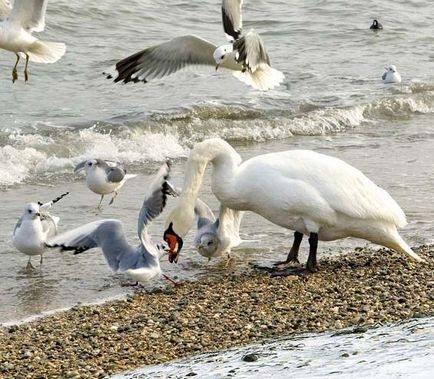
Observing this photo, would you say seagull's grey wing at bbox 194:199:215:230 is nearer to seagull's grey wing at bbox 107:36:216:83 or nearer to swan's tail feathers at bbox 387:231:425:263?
swan's tail feathers at bbox 387:231:425:263

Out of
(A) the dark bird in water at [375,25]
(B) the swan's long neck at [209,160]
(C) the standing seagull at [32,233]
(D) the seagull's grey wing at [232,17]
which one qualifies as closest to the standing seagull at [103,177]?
(C) the standing seagull at [32,233]

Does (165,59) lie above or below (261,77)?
above

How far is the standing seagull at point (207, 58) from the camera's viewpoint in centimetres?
1147

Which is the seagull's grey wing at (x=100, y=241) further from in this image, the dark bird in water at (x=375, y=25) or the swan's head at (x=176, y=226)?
the dark bird in water at (x=375, y=25)

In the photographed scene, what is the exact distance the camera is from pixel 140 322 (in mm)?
7160

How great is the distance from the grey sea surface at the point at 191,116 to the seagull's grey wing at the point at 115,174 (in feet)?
0.91

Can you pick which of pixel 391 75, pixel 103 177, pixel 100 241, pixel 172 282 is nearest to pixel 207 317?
pixel 172 282

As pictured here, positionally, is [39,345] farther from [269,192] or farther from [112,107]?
[112,107]

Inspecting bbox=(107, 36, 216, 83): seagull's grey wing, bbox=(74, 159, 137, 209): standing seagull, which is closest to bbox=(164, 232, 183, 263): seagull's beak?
bbox=(74, 159, 137, 209): standing seagull

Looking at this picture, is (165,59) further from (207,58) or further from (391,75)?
(391,75)

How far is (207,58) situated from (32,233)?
4.02 m

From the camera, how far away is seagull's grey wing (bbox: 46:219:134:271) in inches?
322

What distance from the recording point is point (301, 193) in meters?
8.22

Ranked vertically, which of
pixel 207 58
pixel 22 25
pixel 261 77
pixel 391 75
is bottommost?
pixel 391 75
